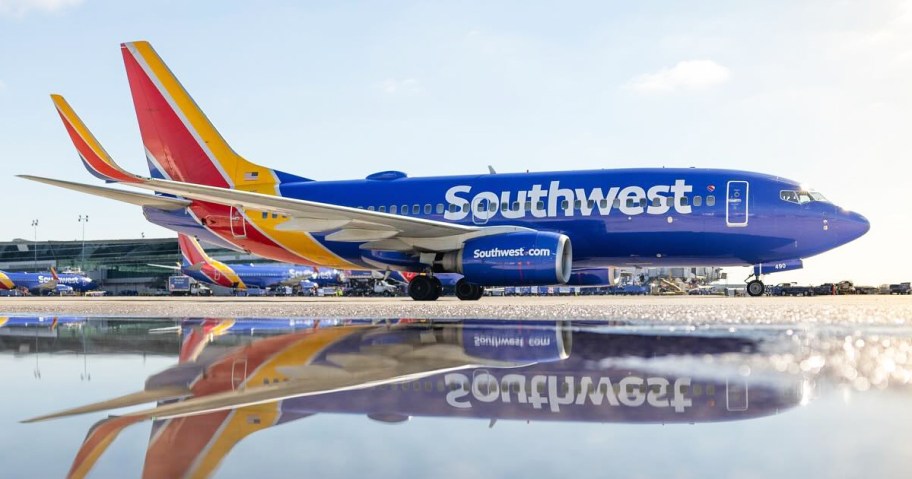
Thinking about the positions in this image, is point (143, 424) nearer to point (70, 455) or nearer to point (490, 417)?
point (70, 455)

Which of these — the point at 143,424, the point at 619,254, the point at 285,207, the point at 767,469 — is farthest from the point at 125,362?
the point at 619,254

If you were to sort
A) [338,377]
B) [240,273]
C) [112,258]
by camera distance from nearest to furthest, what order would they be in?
[338,377], [240,273], [112,258]

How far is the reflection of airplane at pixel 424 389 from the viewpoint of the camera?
2883 mm

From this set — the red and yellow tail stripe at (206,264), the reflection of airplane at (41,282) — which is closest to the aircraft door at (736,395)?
the red and yellow tail stripe at (206,264)

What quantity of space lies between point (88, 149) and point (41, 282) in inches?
1977

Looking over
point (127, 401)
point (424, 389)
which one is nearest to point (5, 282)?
point (127, 401)

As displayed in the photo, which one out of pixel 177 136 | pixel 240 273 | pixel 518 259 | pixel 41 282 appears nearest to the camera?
Result: pixel 518 259

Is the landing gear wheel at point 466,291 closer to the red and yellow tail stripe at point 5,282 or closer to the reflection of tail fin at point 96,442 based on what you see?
the reflection of tail fin at point 96,442

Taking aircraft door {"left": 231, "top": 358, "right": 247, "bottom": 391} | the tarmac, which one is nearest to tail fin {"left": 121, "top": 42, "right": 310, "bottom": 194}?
the tarmac

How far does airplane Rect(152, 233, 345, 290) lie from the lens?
47.3 m

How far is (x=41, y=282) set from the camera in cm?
6244

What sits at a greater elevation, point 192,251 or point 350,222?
point 192,251

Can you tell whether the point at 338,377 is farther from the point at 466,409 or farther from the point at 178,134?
the point at 178,134

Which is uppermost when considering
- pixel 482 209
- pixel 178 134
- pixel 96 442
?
pixel 178 134
